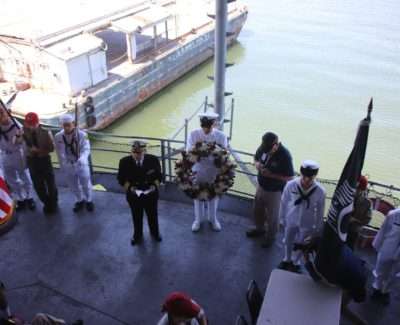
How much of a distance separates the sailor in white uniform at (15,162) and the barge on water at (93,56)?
7686 mm

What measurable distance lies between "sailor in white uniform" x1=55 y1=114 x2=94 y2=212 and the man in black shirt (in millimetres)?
2204

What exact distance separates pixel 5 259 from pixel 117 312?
5.52 ft

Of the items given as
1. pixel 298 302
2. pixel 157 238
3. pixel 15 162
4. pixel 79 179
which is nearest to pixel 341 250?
pixel 298 302

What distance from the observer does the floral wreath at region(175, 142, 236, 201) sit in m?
4.95

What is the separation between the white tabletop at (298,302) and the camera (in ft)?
10.5

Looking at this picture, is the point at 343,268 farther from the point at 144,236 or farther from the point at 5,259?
the point at 5,259

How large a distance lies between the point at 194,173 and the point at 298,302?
84.4 inches

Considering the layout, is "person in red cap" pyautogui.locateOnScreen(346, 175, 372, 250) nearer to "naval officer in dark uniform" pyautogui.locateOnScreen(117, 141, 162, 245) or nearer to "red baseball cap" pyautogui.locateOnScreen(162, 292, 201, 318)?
"red baseball cap" pyautogui.locateOnScreen(162, 292, 201, 318)

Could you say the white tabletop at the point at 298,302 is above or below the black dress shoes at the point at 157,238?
above

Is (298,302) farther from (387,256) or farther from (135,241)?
(135,241)

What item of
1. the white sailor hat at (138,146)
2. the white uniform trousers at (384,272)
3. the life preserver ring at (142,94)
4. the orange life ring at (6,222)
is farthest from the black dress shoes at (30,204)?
the life preserver ring at (142,94)

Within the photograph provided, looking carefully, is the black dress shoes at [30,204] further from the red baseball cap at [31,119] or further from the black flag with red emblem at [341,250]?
the black flag with red emblem at [341,250]

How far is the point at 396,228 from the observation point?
4.14 m

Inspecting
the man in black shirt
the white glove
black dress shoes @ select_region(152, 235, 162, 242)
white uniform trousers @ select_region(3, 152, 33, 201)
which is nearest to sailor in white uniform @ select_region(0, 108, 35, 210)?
white uniform trousers @ select_region(3, 152, 33, 201)
